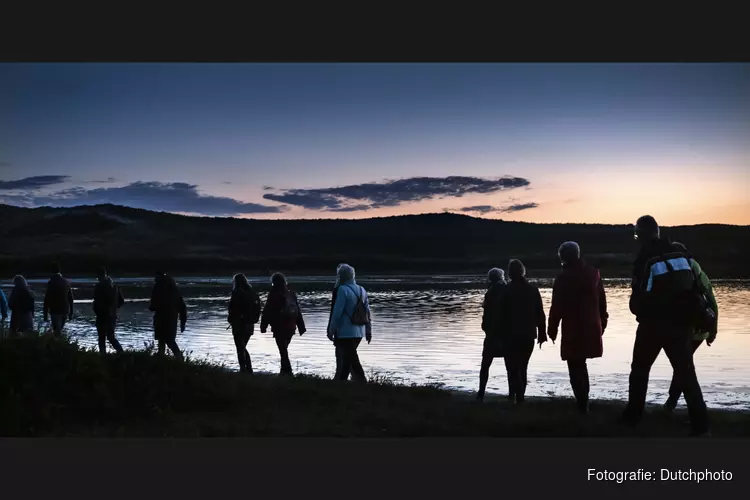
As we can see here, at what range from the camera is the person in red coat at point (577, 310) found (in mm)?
9156

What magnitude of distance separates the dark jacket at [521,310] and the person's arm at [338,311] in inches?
92.2

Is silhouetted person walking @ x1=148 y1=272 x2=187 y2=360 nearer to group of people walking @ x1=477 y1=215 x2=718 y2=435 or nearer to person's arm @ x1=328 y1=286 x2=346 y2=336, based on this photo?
person's arm @ x1=328 y1=286 x2=346 y2=336

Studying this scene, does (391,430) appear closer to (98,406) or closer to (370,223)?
(98,406)

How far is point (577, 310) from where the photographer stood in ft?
30.1

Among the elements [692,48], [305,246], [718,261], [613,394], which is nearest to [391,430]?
[613,394]

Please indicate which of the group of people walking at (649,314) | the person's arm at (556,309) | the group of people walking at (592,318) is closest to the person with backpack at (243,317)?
the group of people walking at (592,318)

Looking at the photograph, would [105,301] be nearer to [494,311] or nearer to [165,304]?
[165,304]

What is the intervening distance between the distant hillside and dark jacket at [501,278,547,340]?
257 ft

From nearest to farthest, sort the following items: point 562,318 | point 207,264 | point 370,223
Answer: point 562,318
point 207,264
point 370,223

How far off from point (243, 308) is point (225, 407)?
3422mm

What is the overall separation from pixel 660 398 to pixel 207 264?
89.3 m

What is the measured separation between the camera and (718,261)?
86000mm

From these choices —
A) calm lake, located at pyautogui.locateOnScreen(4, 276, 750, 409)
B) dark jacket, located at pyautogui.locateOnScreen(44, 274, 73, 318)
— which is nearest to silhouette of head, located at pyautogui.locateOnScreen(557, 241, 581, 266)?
calm lake, located at pyautogui.locateOnScreen(4, 276, 750, 409)

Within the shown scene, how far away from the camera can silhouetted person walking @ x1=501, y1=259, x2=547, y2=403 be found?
1019cm
